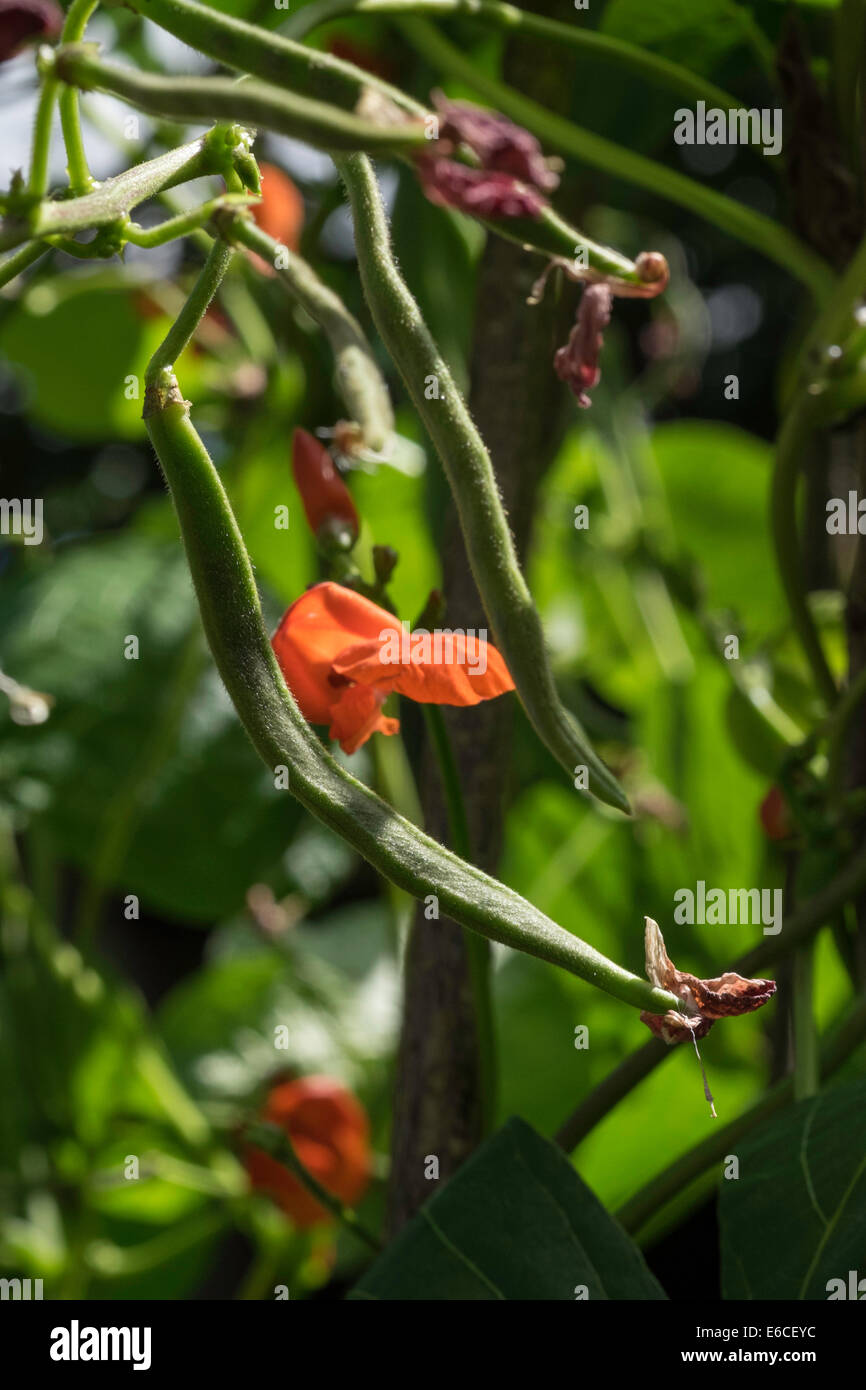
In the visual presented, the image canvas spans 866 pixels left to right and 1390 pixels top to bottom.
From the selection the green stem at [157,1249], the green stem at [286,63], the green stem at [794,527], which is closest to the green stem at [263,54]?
the green stem at [286,63]

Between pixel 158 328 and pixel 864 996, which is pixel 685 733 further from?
pixel 158 328

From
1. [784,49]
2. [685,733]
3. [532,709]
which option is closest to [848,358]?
[784,49]

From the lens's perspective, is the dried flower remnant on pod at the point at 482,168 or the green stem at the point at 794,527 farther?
the green stem at the point at 794,527

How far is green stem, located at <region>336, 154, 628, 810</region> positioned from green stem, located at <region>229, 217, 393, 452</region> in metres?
0.01

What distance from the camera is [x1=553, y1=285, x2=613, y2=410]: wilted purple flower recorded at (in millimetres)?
279

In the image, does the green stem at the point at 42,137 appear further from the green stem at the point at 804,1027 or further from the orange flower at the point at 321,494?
the green stem at the point at 804,1027

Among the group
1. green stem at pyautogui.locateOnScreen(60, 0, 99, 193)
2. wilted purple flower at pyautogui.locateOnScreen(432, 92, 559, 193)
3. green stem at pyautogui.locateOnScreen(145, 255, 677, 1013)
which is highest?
green stem at pyautogui.locateOnScreen(60, 0, 99, 193)

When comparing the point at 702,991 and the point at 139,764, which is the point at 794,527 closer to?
the point at 702,991

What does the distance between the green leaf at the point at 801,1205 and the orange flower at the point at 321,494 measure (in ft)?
0.69

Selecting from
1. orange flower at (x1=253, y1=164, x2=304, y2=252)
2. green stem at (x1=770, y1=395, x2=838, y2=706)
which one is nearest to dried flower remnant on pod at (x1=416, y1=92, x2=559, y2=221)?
green stem at (x1=770, y1=395, x2=838, y2=706)

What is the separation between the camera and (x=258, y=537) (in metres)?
0.88

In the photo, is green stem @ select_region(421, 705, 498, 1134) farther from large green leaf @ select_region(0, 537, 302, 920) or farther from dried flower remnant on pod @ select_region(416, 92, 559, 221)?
large green leaf @ select_region(0, 537, 302, 920)

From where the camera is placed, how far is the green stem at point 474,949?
0.37 m

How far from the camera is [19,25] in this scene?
0.98 ft
